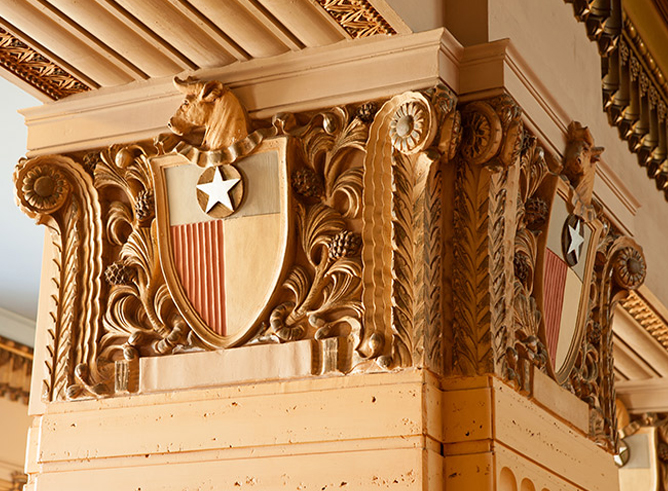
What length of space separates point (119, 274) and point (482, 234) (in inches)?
39.5

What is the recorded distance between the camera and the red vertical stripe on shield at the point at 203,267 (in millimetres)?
3033

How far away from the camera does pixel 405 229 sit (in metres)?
2.87

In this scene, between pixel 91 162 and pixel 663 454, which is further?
pixel 663 454

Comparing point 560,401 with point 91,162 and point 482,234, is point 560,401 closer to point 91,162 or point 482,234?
point 482,234

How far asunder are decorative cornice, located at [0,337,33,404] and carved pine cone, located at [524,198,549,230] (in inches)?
257

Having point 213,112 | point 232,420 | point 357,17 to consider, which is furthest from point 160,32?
point 232,420

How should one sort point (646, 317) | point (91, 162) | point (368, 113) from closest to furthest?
point (368, 113)
point (91, 162)
point (646, 317)

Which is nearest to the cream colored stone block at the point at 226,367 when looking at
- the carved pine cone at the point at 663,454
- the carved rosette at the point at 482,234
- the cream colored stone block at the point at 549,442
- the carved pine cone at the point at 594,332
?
the carved rosette at the point at 482,234

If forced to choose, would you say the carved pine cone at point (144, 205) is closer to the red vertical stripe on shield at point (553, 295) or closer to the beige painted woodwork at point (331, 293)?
the beige painted woodwork at point (331, 293)

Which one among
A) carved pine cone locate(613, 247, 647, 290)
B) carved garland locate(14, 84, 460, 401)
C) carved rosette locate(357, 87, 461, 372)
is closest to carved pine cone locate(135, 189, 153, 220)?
carved garland locate(14, 84, 460, 401)

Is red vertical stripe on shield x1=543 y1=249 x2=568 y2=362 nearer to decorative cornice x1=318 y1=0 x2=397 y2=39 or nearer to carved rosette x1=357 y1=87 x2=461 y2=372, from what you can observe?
carved rosette x1=357 y1=87 x2=461 y2=372

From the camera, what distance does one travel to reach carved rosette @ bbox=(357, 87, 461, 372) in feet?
9.21

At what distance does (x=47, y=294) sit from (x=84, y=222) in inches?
9.3

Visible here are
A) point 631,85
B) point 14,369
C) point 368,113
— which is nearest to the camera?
point 368,113
